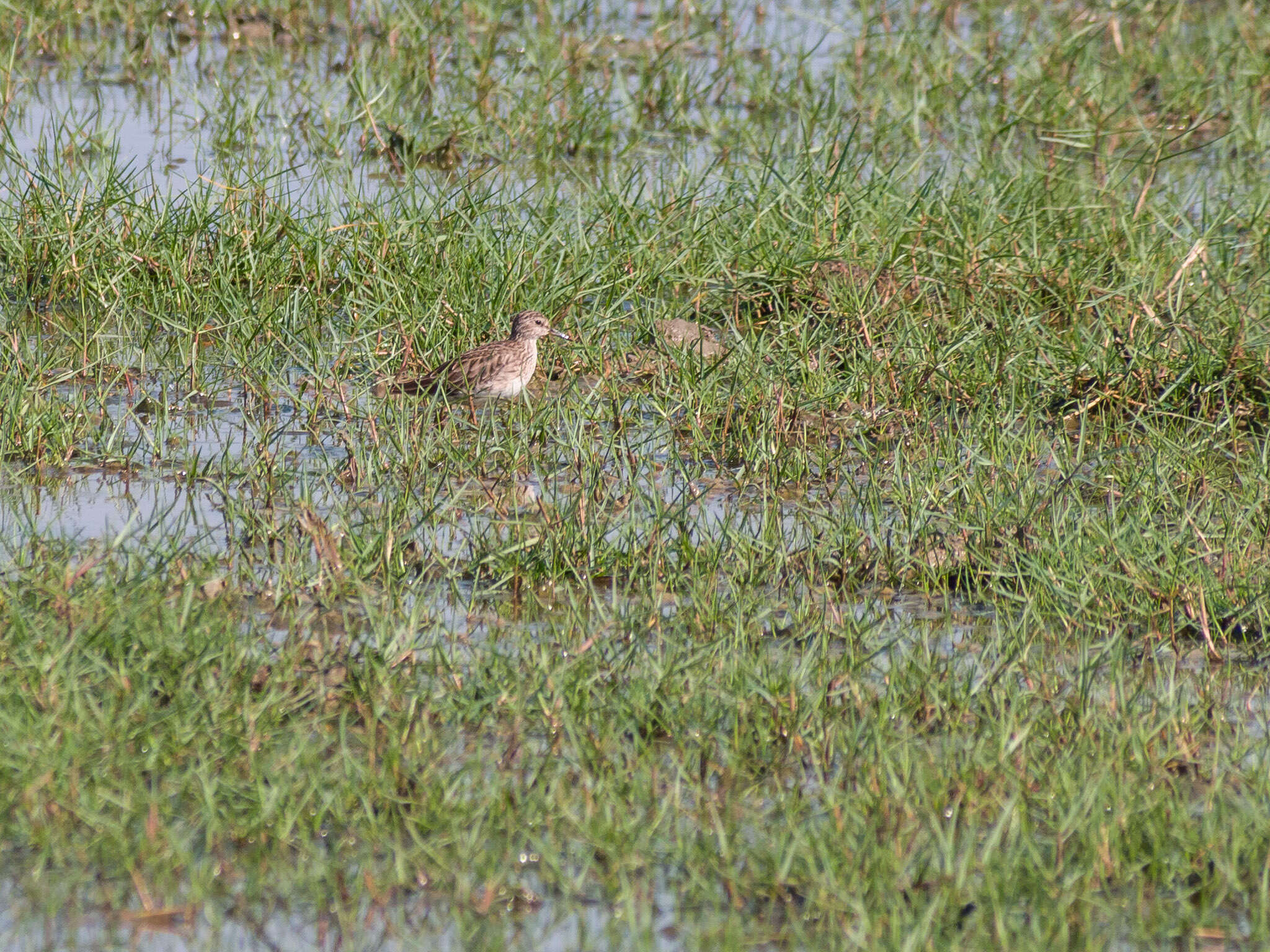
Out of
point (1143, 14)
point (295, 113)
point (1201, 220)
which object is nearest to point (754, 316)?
point (1201, 220)

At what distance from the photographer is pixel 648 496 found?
658 centimetres

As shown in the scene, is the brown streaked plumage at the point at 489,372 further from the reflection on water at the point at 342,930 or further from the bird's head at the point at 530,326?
the reflection on water at the point at 342,930

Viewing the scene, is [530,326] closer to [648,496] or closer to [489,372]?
[489,372]

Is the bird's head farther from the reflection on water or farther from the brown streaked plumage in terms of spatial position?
the reflection on water

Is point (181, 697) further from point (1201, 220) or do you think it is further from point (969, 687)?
point (1201, 220)

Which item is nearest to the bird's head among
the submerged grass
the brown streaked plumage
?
the brown streaked plumage

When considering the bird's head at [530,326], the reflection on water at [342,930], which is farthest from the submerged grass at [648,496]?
the bird's head at [530,326]

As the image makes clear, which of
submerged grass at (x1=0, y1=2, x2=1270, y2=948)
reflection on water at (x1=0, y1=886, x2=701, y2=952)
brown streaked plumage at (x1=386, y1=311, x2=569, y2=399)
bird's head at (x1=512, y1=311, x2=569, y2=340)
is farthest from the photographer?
bird's head at (x1=512, y1=311, x2=569, y2=340)

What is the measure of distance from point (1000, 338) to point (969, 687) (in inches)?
125

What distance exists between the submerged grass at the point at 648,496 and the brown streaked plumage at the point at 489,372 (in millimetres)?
190

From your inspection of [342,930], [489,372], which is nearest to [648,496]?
[489,372]

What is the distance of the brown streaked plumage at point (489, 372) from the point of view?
7.55m

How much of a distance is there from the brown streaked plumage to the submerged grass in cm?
19

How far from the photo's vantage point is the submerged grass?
4.36 m
